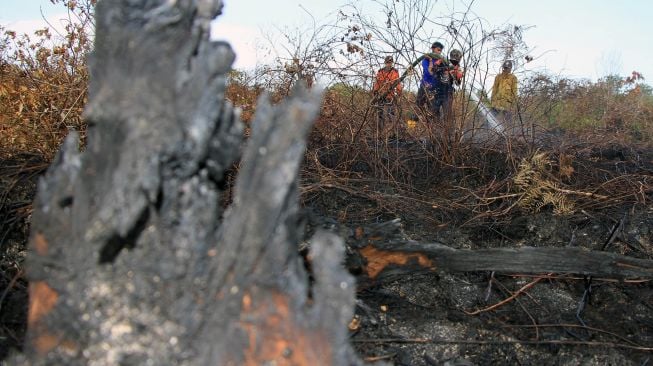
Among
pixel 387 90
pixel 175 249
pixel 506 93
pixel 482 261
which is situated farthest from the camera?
pixel 506 93

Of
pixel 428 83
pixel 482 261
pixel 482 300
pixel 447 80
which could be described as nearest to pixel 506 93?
pixel 447 80

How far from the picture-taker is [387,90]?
489 cm

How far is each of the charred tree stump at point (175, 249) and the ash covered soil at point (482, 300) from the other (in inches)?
38.0

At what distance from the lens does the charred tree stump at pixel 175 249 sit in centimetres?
132

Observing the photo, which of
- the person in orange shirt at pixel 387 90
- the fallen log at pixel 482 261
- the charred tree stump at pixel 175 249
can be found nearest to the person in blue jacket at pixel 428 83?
the person in orange shirt at pixel 387 90

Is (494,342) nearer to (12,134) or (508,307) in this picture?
(508,307)

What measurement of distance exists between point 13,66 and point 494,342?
4490 millimetres

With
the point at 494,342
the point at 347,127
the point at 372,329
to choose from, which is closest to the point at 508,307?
the point at 494,342

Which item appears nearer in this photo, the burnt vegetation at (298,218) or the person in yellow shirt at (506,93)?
the burnt vegetation at (298,218)

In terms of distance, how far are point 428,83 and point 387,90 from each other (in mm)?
359

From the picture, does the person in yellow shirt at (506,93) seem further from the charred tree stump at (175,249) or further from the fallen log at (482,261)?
the charred tree stump at (175,249)

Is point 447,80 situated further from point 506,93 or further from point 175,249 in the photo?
point 175,249

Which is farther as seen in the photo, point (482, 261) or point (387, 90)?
point (387, 90)

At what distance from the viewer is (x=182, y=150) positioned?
1.36 m
